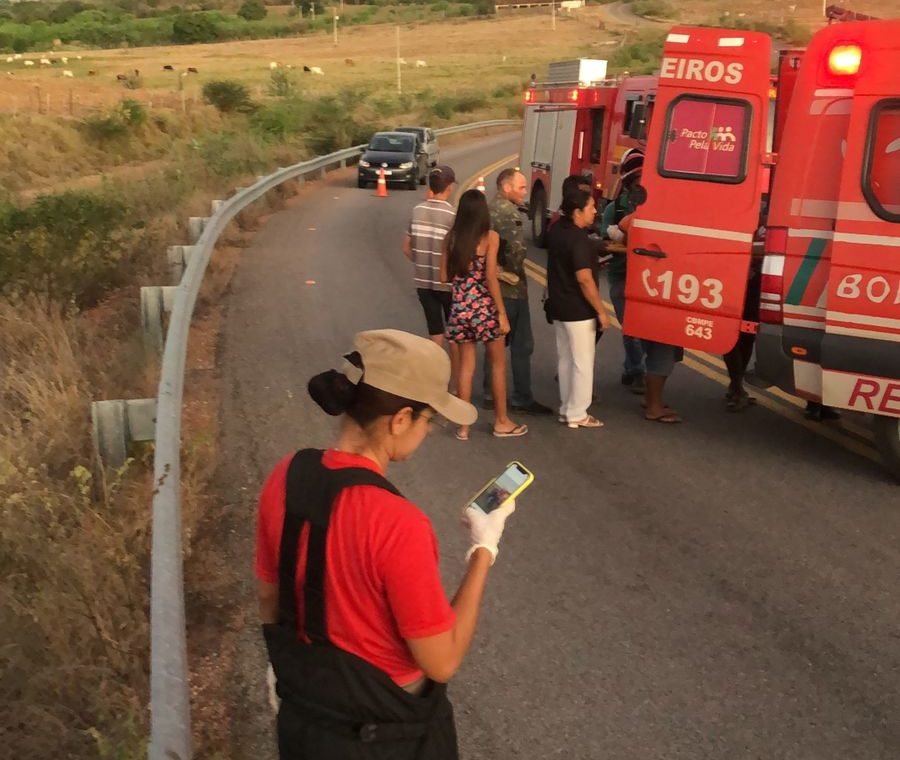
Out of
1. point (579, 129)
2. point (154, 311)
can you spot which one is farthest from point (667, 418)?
point (579, 129)

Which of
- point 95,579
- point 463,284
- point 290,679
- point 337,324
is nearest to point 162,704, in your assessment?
point 290,679

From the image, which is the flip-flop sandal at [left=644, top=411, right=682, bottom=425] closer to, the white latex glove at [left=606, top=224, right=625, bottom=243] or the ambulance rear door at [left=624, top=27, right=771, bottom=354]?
the ambulance rear door at [left=624, top=27, right=771, bottom=354]

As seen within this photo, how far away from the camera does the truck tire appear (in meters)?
17.5

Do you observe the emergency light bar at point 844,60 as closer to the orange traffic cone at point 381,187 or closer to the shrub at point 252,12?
the orange traffic cone at point 381,187

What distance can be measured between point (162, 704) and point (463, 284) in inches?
206

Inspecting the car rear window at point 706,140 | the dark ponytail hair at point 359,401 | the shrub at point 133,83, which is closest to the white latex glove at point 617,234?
the car rear window at point 706,140

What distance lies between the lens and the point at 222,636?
504cm

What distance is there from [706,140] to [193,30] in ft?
374

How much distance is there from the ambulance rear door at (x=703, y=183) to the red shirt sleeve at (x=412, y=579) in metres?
5.65

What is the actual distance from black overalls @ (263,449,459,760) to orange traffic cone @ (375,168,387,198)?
2322cm

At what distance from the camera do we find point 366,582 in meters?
2.41

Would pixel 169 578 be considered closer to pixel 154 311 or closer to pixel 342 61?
pixel 154 311

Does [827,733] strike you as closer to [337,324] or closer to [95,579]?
[95,579]

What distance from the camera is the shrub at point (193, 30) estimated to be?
112312 mm
